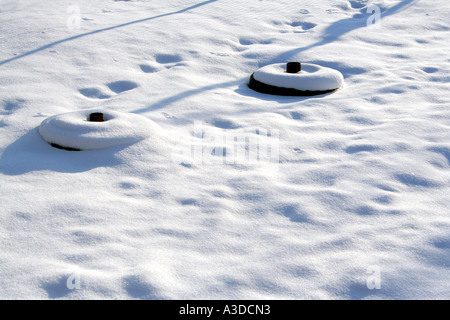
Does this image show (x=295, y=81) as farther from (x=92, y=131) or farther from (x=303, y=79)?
(x=92, y=131)

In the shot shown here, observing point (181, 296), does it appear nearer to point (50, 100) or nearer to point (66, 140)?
point (66, 140)

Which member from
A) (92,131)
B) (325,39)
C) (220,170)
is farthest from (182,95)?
(325,39)

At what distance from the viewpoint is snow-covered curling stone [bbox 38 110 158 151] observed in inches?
139

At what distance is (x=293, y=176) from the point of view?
3.33 metres

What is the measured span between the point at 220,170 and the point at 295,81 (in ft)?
5.28

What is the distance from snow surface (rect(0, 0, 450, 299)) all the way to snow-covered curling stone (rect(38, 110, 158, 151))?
0.07m

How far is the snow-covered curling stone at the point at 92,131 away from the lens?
354 centimetres

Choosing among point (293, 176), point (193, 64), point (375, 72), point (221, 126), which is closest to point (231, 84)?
point (193, 64)

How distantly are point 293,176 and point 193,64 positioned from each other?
2327 millimetres

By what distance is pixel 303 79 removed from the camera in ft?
15.4
